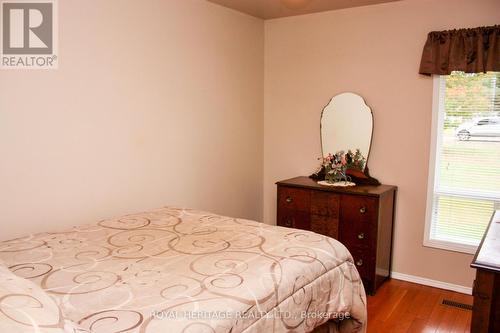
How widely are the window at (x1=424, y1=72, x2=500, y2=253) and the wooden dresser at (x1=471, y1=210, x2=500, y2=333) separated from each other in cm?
184

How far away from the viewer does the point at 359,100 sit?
370 cm

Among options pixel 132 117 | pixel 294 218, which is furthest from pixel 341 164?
pixel 132 117

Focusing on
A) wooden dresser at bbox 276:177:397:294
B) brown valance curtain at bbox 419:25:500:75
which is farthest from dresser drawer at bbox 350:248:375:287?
brown valance curtain at bbox 419:25:500:75

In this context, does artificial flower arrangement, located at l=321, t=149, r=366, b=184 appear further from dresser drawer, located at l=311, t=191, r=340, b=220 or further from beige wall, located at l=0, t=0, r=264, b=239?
beige wall, located at l=0, t=0, r=264, b=239

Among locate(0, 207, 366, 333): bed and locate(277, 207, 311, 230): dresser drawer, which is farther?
locate(277, 207, 311, 230): dresser drawer

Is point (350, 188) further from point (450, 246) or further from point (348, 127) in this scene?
point (450, 246)

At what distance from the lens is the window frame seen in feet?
10.8

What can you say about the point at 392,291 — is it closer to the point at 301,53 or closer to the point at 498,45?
the point at 498,45

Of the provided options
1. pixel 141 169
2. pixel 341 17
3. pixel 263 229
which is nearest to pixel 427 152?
pixel 341 17

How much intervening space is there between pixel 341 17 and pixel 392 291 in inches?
98.3

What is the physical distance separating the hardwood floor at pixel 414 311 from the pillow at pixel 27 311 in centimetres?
220

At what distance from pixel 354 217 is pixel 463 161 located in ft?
3.30

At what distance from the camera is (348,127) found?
148 inches

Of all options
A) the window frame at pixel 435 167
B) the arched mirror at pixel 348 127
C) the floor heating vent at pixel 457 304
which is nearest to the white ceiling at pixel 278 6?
the arched mirror at pixel 348 127
